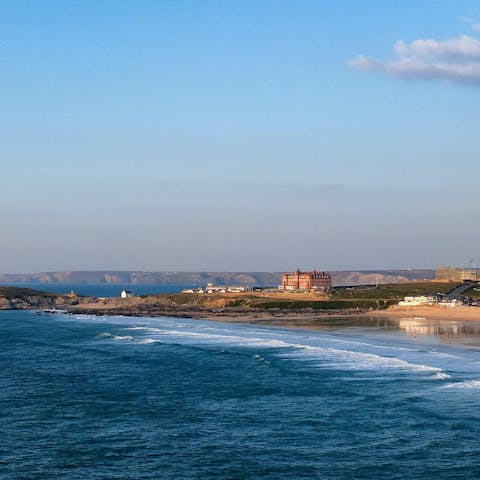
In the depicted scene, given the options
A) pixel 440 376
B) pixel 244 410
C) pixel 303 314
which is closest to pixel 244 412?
pixel 244 410

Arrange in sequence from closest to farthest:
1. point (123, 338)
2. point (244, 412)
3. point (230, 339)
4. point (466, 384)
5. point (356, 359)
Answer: point (244, 412) → point (466, 384) → point (356, 359) → point (230, 339) → point (123, 338)

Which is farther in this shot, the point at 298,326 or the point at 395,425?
the point at 298,326

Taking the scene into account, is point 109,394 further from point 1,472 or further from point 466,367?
point 466,367

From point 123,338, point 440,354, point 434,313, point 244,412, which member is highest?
point 434,313

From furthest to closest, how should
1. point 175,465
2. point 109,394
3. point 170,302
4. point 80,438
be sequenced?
1. point 170,302
2. point 109,394
3. point 80,438
4. point 175,465

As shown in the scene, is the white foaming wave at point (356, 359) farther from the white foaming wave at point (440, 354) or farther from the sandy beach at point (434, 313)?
the sandy beach at point (434, 313)

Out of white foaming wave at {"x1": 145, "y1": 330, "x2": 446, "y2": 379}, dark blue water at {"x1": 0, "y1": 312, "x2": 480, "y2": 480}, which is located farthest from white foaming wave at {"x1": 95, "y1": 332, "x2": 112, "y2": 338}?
dark blue water at {"x1": 0, "y1": 312, "x2": 480, "y2": 480}

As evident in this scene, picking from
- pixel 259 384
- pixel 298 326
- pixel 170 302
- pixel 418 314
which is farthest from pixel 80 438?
pixel 170 302

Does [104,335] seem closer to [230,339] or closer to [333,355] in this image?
[230,339]
